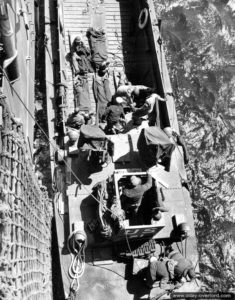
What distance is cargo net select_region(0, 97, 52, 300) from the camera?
17.3 feet

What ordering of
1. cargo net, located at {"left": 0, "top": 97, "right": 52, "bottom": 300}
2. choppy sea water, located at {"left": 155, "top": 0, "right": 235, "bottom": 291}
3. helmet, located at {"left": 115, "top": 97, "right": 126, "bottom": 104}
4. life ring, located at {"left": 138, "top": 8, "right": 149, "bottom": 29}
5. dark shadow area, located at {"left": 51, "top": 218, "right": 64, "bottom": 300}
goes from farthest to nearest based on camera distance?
life ring, located at {"left": 138, "top": 8, "right": 149, "bottom": 29}
choppy sea water, located at {"left": 155, "top": 0, "right": 235, "bottom": 291}
helmet, located at {"left": 115, "top": 97, "right": 126, "bottom": 104}
dark shadow area, located at {"left": 51, "top": 218, "right": 64, "bottom": 300}
cargo net, located at {"left": 0, "top": 97, "right": 52, "bottom": 300}

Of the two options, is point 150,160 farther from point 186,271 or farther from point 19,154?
point 19,154

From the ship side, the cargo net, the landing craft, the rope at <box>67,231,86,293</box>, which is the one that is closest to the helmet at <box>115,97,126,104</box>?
the landing craft

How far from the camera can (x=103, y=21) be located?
14602 mm

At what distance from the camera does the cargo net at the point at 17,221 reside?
5.26 meters

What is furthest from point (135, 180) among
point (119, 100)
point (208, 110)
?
point (208, 110)

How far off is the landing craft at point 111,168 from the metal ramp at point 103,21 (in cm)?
14

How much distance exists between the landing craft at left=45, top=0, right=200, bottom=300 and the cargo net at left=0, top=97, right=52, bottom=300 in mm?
1956

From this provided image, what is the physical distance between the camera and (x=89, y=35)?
13.9m

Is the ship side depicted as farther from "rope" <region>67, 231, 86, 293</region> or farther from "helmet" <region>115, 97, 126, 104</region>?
"helmet" <region>115, 97, 126, 104</region>

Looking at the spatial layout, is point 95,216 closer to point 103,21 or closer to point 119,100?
point 119,100

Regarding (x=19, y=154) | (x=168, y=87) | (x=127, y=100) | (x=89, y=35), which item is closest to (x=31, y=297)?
(x=19, y=154)

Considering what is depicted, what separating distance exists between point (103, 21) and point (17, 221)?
10.8 m

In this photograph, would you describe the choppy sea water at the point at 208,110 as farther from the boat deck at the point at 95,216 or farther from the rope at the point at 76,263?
the rope at the point at 76,263
